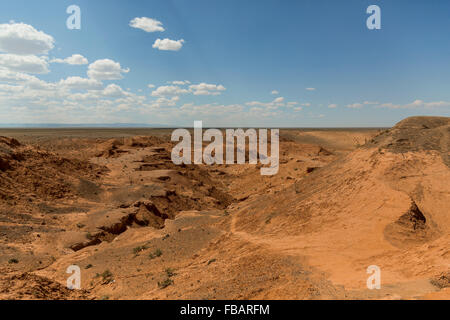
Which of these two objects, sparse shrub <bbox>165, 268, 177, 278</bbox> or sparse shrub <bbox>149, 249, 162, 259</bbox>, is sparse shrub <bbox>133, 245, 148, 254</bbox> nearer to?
sparse shrub <bbox>149, 249, 162, 259</bbox>

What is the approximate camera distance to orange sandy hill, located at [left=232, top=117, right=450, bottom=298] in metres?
6.12

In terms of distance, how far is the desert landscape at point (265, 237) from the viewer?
19.9 feet

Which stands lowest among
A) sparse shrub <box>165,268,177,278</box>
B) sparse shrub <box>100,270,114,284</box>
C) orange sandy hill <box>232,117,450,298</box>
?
sparse shrub <box>100,270,114,284</box>

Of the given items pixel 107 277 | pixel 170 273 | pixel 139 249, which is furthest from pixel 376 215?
pixel 107 277

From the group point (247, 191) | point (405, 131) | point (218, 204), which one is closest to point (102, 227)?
point (218, 204)

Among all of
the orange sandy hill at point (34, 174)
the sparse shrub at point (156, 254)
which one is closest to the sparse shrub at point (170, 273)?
the sparse shrub at point (156, 254)

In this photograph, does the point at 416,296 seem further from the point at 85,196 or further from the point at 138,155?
the point at 138,155

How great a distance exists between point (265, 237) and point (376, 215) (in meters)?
3.44

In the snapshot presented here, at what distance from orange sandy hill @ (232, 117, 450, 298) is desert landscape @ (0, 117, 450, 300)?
35mm

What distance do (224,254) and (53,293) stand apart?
15.0ft

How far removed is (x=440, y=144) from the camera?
10977 mm

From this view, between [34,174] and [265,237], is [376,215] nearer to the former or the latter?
[265,237]

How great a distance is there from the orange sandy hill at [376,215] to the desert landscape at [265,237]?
4cm

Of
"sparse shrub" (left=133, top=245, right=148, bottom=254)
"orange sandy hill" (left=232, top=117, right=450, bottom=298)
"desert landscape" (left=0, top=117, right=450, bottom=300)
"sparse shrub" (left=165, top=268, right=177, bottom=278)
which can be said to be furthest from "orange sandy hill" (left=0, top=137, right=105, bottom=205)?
"orange sandy hill" (left=232, top=117, right=450, bottom=298)
